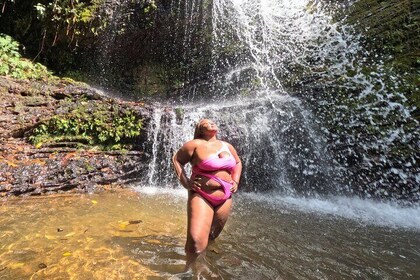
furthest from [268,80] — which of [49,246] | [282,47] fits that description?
[49,246]

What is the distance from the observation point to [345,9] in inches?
462

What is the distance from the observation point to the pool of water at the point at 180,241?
11.5 ft

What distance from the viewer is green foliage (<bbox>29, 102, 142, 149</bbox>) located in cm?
728

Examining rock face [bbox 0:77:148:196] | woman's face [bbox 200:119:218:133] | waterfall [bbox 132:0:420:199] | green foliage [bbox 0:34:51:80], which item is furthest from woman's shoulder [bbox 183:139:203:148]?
green foliage [bbox 0:34:51:80]

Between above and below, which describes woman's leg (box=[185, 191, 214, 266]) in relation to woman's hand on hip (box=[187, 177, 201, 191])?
below

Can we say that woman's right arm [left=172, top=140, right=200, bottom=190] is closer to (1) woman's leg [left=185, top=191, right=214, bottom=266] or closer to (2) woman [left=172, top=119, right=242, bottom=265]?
(2) woman [left=172, top=119, right=242, bottom=265]

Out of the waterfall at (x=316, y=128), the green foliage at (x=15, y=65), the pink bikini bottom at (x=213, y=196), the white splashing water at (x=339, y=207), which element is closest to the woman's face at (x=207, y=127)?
the pink bikini bottom at (x=213, y=196)

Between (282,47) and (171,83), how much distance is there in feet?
14.2

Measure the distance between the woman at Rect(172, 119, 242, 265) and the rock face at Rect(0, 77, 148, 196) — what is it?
3.84 m

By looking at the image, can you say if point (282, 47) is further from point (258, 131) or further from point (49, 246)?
point (49, 246)

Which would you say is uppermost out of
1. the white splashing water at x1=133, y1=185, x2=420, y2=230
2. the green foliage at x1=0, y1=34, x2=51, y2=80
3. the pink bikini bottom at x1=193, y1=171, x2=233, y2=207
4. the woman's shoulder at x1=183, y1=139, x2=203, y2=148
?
the green foliage at x1=0, y1=34, x2=51, y2=80

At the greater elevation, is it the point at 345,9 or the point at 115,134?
the point at 345,9

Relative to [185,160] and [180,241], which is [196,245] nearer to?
[180,241]

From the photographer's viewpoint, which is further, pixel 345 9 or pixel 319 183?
pixel 345 9
